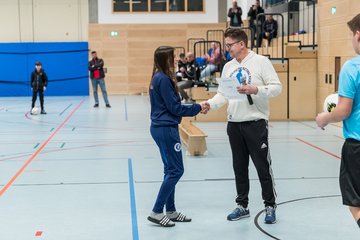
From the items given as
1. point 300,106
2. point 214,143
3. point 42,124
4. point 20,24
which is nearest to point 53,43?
point 20,24

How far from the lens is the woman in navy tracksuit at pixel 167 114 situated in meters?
5.23

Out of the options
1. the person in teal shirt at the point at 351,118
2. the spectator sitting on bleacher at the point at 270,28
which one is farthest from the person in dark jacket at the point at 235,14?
the person in teal shirt at the point at 351,118

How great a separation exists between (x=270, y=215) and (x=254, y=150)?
66cm

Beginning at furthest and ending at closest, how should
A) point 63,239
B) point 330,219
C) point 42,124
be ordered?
point 42,124 → point 330,219 → point 63,239

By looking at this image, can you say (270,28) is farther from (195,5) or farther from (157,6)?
(157,6)

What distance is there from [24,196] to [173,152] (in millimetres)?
2355

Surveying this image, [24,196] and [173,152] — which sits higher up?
[173,152]

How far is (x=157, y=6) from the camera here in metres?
26.4

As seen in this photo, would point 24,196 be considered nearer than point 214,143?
Yes

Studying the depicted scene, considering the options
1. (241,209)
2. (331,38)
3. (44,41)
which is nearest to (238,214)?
(241,209)

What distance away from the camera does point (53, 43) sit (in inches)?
1046

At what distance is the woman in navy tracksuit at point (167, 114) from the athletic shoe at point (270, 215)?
92 centimetres

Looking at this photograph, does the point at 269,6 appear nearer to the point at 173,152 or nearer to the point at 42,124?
the point at 42,124

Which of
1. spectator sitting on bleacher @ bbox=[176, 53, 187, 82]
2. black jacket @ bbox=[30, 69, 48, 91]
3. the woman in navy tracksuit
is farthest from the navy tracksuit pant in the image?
black jacket @ bbox=[30, 69, 48, 91]
